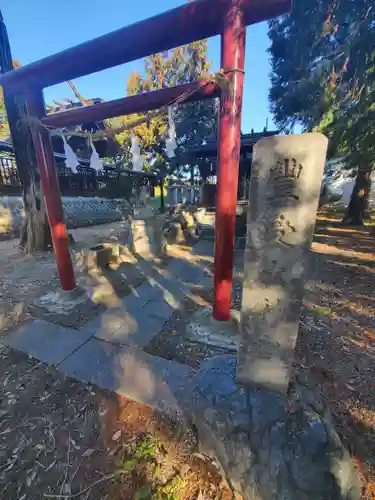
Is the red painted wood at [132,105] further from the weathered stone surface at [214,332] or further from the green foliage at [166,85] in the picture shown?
the green foliage at [166,85]

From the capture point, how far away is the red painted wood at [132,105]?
103 inches

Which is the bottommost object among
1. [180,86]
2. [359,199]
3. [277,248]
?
[359,199]

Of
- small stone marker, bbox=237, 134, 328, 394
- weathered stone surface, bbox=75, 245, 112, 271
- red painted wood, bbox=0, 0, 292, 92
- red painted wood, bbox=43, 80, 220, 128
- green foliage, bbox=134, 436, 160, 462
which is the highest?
red painted wood, bbox=0, 0, 292, 92

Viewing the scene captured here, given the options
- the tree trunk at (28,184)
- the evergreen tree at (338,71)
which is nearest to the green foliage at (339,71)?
the evergreen tree at (338,71)

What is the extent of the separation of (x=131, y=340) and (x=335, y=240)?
8.35 m

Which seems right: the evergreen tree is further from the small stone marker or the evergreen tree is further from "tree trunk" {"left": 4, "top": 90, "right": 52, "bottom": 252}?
"tree trunk" {"left": 4, "top": 90, "right": 52, "bottom": 252}

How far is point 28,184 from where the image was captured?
6.57 m

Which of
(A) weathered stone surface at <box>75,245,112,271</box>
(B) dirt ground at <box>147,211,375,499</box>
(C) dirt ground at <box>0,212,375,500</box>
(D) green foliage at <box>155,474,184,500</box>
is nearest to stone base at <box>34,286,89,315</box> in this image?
(A) weathered stone surface at <box>75,245,112,271</box>

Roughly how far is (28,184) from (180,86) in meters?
5.94

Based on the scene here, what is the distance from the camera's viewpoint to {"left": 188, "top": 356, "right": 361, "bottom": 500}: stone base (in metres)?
1.46

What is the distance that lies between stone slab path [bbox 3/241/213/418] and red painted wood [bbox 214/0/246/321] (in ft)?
3.41

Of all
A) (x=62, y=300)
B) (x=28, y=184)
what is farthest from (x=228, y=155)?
(x=28, y=184)

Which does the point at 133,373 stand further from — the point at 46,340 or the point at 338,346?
the point at 338,346

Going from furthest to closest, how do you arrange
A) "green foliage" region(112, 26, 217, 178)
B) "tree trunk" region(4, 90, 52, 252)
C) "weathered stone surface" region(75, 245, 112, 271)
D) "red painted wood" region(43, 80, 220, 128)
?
"green foliage" region(112, 26, 217, 178) < "tree trunk" region(4, 90, 52, 252) < "weathered stone surface" region(75, 245, 112, 271) < "red painted wood" region(43, 80, 220, 128)
